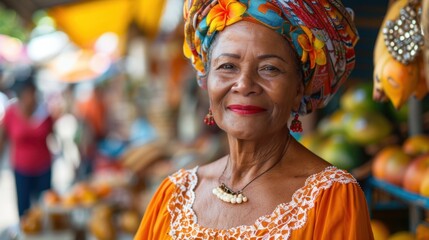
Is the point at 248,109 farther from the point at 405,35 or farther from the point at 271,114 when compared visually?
the point at 405,35

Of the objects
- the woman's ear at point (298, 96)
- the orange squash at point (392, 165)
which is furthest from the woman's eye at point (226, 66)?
the orange squash at point (392, 165)

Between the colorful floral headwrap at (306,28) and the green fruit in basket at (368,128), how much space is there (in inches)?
67.3

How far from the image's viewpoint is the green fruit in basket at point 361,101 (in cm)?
381

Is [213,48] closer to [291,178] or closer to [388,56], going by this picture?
[291,178]

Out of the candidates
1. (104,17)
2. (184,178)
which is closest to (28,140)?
(104,17)

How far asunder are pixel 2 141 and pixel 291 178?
6.03 meters

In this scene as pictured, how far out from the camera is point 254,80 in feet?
5.92

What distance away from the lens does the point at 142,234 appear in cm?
208

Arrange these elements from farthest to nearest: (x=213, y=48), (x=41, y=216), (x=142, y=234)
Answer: (x=41, y=216) < (x=142, y=234) < (x=213, y=48)

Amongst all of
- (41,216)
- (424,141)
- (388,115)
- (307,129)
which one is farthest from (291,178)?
(41,216)

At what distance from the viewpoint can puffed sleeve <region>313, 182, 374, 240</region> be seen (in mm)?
1673

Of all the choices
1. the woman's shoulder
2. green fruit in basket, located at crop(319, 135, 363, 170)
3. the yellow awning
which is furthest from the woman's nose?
the yellow awning

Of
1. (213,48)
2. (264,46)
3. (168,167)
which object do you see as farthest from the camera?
(168,167)

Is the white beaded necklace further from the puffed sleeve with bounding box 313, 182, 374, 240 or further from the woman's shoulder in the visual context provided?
the puffed sleeve with bounding box 313, 182, 374, 240
